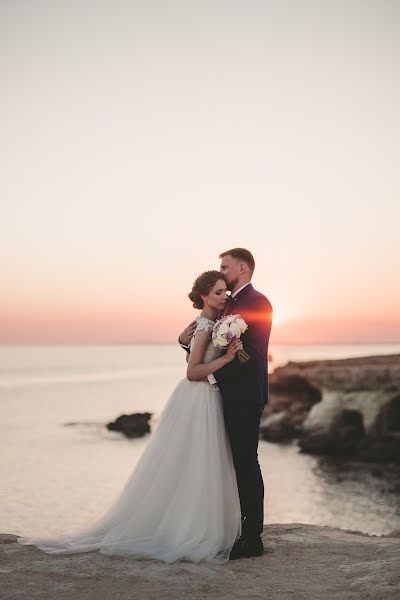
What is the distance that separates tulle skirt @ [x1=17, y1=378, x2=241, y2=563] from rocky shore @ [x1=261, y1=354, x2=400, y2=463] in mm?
32731

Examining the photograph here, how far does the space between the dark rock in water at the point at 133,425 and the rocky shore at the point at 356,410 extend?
10.5m

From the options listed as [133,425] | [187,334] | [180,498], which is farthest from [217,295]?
[133,425]

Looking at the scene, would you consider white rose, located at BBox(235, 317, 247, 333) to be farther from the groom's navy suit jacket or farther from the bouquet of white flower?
the groom's navy suit jacket

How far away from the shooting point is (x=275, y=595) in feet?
15.3

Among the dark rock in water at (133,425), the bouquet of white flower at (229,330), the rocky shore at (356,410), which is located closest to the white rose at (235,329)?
the bouquet of white flower at (229,330)

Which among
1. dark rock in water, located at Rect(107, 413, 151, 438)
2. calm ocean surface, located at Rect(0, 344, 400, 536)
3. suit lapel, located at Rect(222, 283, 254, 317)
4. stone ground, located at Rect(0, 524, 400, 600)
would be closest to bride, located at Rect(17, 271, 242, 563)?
suit lapel, located at Rect(222, 283, 254, 317)

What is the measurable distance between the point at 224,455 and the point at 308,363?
4242cm

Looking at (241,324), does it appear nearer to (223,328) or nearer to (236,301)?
(223,328)

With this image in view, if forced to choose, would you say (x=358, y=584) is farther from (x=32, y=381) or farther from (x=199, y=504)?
(x=32, y=381)

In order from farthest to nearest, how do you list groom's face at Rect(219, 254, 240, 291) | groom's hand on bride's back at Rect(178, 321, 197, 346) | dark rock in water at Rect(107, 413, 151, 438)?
dark rock in water at Rect(107, 413, 151, 438) → groom's hand on bride's back at Rect(178, 321, 197, 346) → groom's face at Rect(219, 254, 240, 291)

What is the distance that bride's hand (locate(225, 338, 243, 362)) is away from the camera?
596 cm

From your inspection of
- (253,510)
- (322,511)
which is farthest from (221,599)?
(322,511)

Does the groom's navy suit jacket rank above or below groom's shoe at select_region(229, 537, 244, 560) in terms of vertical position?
above

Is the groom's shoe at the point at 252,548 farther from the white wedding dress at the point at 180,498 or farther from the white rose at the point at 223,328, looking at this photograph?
the white rose at the point at 223,328
